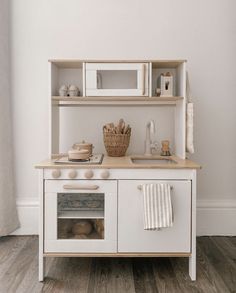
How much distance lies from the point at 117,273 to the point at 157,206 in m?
0.55

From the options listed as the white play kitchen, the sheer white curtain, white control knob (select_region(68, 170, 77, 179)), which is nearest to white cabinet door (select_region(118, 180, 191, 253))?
the white play kitchen

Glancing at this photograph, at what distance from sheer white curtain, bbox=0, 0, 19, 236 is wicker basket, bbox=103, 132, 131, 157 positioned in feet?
2.68

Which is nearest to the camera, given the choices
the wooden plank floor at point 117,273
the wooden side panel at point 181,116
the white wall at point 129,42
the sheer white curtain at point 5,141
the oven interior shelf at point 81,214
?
the wooden plank floor at point 117,273

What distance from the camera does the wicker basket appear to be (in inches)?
101

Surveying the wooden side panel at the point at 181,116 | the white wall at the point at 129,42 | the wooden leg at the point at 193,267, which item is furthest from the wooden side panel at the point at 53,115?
the wooden leg at the point at 193,267

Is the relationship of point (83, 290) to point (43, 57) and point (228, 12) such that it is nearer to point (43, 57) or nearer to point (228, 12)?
point (43, 57)

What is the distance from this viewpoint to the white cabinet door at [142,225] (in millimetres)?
2129

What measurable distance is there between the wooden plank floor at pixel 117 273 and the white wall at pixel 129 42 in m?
0.62

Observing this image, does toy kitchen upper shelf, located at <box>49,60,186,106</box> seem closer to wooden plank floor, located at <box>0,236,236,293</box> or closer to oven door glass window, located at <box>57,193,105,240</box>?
oven door glass window, located at <box>57,193,105,240</box>

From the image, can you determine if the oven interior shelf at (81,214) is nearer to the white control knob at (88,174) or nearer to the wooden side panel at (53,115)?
the white control knob at (88,174)

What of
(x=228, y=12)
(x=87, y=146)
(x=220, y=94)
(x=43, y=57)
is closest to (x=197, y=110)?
(x=220, y=94)

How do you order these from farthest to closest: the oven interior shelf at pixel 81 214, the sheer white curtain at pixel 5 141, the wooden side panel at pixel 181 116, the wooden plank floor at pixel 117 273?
the sheer white curtain at pixel 5 141 → the wooden side panel at pixel 181 116 → the oven interior shelf at pixel 81 214 → the wooden plank floor at pixel 117 273

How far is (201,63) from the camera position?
285 centimetres

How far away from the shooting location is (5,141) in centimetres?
275
